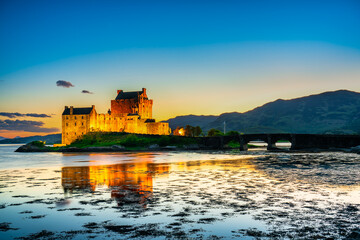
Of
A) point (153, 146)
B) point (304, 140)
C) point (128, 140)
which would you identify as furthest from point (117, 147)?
point (304, 140)

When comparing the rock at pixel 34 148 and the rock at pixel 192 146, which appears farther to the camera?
the rock at pixel 192 146

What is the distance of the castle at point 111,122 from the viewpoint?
13125 cm

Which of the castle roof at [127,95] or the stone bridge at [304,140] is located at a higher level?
the castle roof at [127,95]

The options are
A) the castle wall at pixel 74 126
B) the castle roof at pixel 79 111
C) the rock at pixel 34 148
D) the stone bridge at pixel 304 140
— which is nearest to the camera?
the stone bridge at pixel 304 140

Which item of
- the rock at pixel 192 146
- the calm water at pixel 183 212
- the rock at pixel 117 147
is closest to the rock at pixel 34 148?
the rock at pixel 117 147

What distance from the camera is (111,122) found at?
13862cm

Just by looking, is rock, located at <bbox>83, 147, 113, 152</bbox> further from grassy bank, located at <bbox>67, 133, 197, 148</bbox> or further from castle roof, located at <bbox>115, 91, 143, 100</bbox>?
castle roof, located at <bbox>115, 91, 143, 100</bbox>

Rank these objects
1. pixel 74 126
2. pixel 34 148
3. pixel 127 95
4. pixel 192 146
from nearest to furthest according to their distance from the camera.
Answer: pixel 34 148, pixel 192 146, pixel 74 126, pixel 127 95

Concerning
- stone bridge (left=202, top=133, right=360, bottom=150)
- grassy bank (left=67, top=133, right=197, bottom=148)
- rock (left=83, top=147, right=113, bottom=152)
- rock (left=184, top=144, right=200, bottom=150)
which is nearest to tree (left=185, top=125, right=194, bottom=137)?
grassy bank (left=67, top=133, right=197, bottom=148)

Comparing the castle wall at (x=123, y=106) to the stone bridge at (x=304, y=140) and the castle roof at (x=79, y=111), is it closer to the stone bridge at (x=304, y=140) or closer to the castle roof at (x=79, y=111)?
the castle roof at (x=79, y=111)

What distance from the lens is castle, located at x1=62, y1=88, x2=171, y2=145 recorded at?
131250 mm

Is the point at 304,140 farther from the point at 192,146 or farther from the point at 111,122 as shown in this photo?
the point at 111,122

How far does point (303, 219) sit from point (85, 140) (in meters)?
118

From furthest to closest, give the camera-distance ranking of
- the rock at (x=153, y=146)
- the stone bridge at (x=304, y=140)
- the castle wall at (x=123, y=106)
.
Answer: the castle wall at (x=123, y=106), the rock at (x=153, y=146), the stone bridge at (x=304, y=140)
